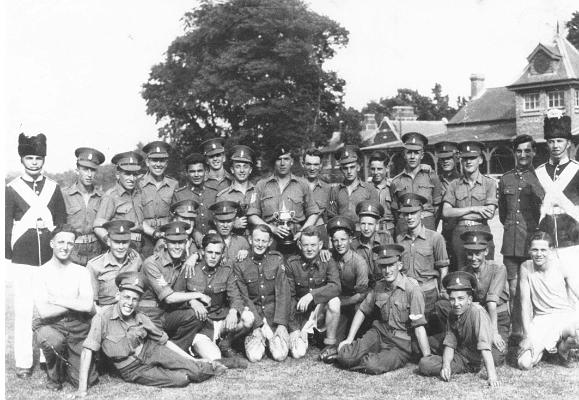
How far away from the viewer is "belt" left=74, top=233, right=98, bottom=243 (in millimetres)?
6953

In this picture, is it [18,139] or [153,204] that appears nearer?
[18,139]

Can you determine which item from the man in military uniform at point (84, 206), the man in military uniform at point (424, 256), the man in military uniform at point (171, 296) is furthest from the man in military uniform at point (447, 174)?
the man in military uniform at point (84, 206)

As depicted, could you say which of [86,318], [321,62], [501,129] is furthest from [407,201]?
[501,129]

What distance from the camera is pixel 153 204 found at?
7.36 m

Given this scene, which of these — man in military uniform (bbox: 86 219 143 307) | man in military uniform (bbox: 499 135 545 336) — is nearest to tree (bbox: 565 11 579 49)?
man in military uniform (bbox: 499 135 545 336)

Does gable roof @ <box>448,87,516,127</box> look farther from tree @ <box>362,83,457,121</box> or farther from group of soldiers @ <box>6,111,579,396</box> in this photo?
tree @ <box>362,83,457,121</box>

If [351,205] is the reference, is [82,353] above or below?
below

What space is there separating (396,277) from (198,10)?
28649 mm

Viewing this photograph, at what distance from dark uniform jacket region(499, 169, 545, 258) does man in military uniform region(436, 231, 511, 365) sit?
0.75 m

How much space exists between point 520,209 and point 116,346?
14.2ft

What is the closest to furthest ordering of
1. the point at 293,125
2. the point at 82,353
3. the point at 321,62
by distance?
the point at 82,353
the point at 293,125
the point at 321,62

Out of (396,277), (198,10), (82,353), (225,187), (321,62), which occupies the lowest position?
(82,353)

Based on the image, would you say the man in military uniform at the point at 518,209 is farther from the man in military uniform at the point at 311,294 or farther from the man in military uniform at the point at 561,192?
the man in military uniform at the point at 311,294

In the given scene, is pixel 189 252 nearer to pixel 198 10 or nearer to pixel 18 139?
pixel 18 139
